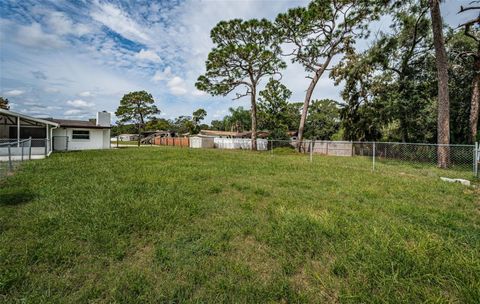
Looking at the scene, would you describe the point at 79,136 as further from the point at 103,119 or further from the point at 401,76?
the point at 401,76

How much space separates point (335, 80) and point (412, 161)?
978cm

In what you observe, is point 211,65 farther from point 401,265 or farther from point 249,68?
point 401,265

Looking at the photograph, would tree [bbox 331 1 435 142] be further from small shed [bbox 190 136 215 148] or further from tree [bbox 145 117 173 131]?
tree [bbox 145 117 173 131]

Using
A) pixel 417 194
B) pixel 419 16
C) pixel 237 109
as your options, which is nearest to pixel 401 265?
pixel 417 194

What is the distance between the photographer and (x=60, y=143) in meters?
17.8

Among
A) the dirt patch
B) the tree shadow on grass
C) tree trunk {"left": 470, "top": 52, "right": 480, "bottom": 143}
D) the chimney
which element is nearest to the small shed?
the chimney

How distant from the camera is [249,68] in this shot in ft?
69.1

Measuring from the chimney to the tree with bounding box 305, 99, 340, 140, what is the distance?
26527mm

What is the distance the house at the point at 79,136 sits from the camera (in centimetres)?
1773

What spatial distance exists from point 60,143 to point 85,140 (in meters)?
1.82

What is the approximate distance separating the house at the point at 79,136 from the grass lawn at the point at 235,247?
16.1 meters

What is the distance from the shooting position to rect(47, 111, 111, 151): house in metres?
17.7

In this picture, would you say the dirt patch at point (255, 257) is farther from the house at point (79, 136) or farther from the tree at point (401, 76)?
the house at point (79, 136)

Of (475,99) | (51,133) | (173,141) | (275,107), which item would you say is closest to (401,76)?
(475,99)
